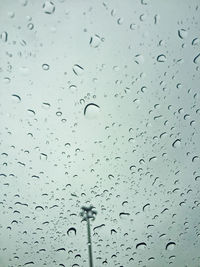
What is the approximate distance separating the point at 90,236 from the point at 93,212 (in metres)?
0.85

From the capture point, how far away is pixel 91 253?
9.36 meters

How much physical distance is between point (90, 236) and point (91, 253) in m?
0.57

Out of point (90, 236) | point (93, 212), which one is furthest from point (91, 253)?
point (93, 212)

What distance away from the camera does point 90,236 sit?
9.69m

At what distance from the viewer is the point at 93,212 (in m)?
10.1

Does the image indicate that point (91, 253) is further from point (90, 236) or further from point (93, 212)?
point (93, 212)

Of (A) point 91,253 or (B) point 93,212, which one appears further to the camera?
(B) point 93,212

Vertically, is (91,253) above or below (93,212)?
below

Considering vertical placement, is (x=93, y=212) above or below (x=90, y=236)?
above

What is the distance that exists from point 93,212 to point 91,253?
4.65 feet
